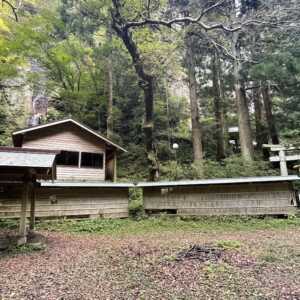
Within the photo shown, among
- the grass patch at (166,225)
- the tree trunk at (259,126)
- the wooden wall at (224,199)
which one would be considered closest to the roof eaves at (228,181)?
the wooden wall at (224,199)

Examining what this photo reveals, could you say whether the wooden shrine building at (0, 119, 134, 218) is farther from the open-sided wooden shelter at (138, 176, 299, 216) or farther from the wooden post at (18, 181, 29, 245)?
the wooden post at (18, 181, 29, 245)

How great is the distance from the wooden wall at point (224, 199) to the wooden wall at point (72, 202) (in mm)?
1497

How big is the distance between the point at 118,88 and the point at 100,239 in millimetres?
15909

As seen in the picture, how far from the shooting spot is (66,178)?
48.2 ft

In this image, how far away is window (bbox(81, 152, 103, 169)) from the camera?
1553 centimetres

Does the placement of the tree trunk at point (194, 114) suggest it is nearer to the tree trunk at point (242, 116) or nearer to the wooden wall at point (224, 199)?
the tree trunk at point (242, 116)

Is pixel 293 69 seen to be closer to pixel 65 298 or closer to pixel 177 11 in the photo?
pixel 177 11

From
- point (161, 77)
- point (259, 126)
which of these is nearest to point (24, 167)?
point (161, 77)

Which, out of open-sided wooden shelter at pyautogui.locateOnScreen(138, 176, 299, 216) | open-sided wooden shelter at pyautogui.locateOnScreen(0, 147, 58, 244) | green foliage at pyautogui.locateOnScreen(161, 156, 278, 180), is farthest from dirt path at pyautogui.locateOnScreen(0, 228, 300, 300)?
green foliage at pyautogui.locateOnScreen(161, 156, 278, 180)

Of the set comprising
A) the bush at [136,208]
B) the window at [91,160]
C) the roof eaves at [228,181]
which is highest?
the window at [91,160]

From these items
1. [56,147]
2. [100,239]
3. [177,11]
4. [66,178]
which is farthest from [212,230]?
[177,11]

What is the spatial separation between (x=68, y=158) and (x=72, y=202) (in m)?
2.67

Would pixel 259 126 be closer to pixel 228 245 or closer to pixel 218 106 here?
pixel 218 106

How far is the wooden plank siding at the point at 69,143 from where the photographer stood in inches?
571
